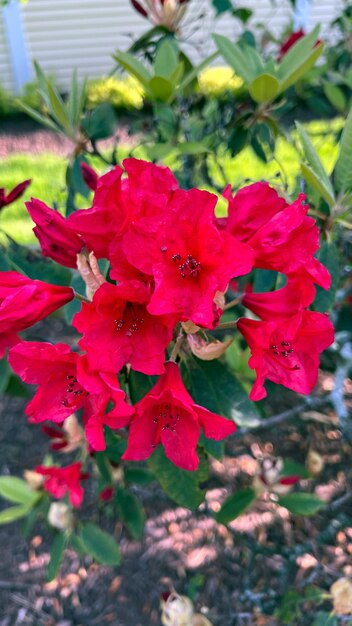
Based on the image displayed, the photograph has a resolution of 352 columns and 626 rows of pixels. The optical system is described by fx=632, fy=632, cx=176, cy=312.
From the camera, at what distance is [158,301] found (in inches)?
31.1

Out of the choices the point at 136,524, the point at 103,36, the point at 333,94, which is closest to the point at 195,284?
the point at 136,524

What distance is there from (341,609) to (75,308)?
95cm

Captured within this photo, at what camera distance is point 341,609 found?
1.50m

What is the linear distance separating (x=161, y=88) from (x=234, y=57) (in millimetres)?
175

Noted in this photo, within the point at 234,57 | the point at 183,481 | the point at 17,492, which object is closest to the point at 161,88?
the point at 234,57

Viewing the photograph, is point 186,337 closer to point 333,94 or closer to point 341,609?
point 341,609

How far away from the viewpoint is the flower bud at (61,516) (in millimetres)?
1811

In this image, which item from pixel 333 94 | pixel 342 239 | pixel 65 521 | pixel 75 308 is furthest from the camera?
pixel 333 94

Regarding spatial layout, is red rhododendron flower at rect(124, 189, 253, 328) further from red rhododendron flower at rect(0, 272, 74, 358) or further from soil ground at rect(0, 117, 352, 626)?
soil ground at rect(0, 117, 352, 626)

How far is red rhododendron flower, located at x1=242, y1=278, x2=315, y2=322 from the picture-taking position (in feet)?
2.96

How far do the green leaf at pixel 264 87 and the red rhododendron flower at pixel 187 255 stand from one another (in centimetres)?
61

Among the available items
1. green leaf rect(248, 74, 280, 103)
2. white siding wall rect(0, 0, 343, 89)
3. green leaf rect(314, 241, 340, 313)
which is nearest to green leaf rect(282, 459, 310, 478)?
green leaf rect(314, 241, 340, 313)

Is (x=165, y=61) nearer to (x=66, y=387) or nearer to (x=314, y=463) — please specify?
(x=66, y=387)

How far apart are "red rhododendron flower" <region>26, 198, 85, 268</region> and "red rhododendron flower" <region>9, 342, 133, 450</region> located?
0.15 m
